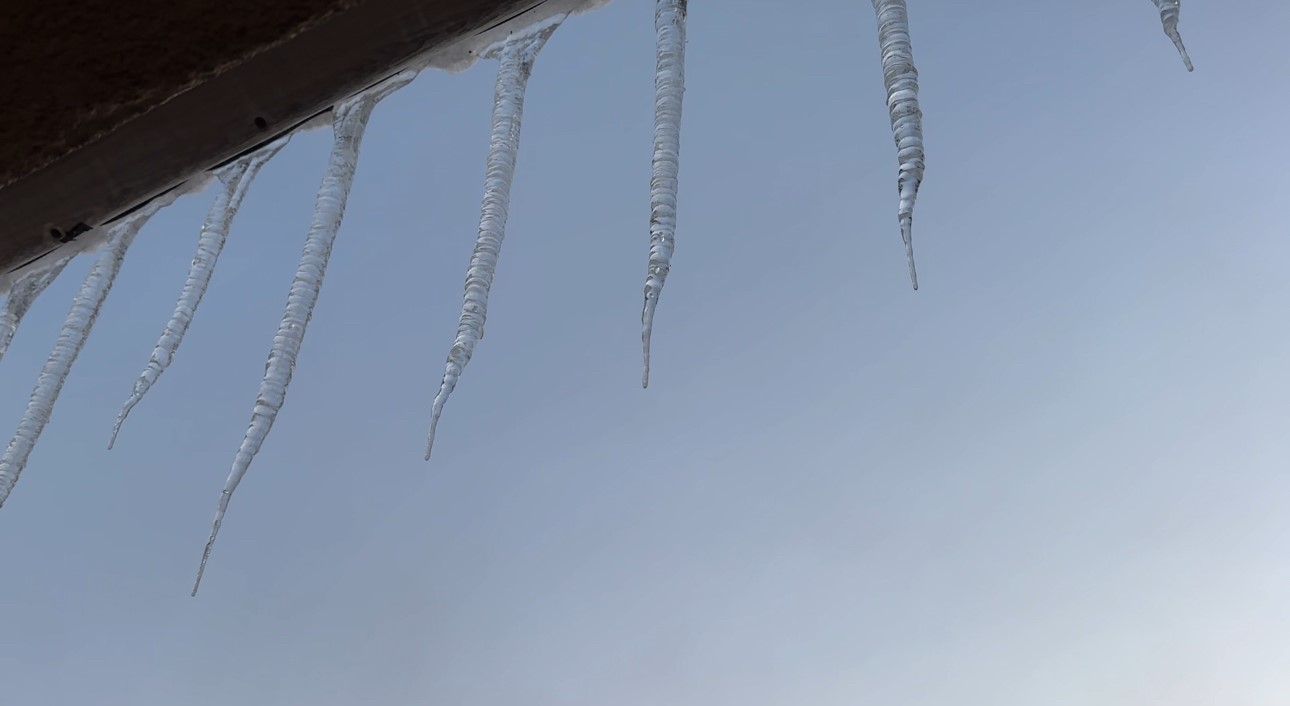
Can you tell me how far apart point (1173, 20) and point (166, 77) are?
580 millimetres

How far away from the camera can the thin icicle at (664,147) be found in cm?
77

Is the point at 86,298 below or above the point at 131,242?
above

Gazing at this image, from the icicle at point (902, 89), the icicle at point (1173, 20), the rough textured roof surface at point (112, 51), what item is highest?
the icicle at point (902, 89)

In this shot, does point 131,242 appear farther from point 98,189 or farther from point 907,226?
point 907,226

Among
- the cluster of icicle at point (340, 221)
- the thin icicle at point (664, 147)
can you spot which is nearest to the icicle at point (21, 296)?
the cluster of icicle at point (340, 221)

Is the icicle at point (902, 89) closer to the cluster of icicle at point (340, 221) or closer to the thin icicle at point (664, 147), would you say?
the cluster of icicle at point (340, 221)

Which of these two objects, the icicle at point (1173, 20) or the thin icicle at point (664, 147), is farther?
the thin icicle at point (664, 147)

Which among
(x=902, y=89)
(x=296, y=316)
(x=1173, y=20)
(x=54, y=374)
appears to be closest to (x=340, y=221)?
(x=296, y=316)

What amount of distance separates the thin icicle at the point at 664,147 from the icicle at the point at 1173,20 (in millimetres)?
340

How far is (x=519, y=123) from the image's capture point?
37.2 inches

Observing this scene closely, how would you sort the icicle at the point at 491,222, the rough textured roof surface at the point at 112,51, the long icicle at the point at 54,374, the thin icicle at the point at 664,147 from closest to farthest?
the rough textured roof surface at the point at 112,51 < the thin icicle at the point at 664,147 < the icicle at the point at 491,222 < the long icicle at the point at 54,374

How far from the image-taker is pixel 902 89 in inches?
28.6

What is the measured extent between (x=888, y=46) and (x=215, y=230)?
2.49ft

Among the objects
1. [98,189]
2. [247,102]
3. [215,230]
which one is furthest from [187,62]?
[215,230]
